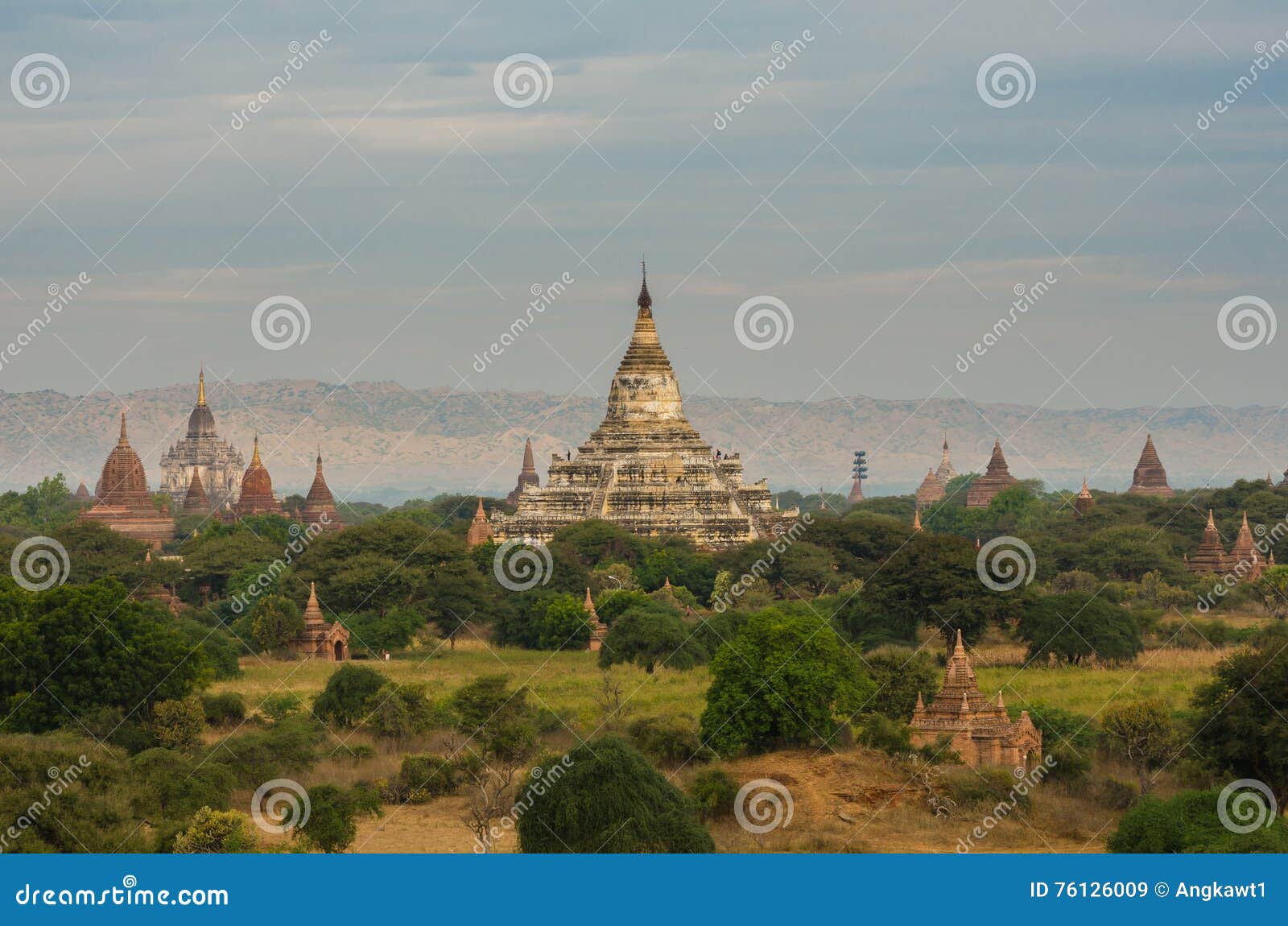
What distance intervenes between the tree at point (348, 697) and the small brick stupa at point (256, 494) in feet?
281

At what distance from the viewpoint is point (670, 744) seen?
50.0m

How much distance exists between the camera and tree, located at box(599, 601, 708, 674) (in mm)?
66625

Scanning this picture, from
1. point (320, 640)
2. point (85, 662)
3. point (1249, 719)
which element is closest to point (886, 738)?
point (1249, 719)

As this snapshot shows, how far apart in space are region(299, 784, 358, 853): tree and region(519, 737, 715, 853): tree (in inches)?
131

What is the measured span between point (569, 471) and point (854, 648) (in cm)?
5298

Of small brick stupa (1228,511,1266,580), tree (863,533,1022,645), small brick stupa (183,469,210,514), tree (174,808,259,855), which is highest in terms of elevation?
small brick stupa (183,469,210,514)

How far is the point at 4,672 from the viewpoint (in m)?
54.1

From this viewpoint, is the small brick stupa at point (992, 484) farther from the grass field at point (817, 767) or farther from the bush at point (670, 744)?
the bush at point (670, 744)

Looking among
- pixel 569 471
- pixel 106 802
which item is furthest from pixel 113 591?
pixel 569 471

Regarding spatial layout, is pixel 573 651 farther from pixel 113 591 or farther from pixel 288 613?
pixel 113 591

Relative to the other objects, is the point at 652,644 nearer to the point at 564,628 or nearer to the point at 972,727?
the point at 564,628

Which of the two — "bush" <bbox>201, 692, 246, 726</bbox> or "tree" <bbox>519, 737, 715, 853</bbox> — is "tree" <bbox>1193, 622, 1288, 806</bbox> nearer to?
"tree" <bbox>519, 737, 715, 853</bbox>

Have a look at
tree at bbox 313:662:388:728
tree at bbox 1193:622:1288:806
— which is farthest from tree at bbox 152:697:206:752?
tree at bbox 1193:622:1288:806

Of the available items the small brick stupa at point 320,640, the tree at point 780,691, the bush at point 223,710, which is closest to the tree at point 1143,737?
the tree at point 780,691
